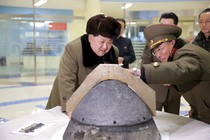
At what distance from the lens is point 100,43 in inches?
82.4

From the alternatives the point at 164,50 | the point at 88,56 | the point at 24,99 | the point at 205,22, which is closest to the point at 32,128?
the point at 88,56

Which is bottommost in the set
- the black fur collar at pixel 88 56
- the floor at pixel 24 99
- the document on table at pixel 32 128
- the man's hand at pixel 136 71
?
the floor at pixel 24 99

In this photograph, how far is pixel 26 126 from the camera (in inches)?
74.7

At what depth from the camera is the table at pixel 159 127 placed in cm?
171

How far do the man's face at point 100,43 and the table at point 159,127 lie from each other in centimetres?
54

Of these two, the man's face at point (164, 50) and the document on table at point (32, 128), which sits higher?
the man's face at point (164, 50)

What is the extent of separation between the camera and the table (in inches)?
67.2

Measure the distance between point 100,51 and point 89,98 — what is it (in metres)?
0.70

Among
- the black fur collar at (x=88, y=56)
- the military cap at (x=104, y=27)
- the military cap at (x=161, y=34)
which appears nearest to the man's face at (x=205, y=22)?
the military cap at (x=161, y=34)

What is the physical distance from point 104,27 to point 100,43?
0.15m

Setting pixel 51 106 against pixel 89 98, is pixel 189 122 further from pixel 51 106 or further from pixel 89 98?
pixel 51 106

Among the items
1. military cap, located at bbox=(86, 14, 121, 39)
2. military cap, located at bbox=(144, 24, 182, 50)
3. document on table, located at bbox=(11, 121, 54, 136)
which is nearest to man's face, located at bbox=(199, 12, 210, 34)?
military cap, located at bbox=(144, 24, 182, 50)

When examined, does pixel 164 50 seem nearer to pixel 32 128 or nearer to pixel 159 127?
A: pixel 159 127

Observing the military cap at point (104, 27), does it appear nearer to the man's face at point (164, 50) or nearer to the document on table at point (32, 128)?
the man's face at point (164, 50)
